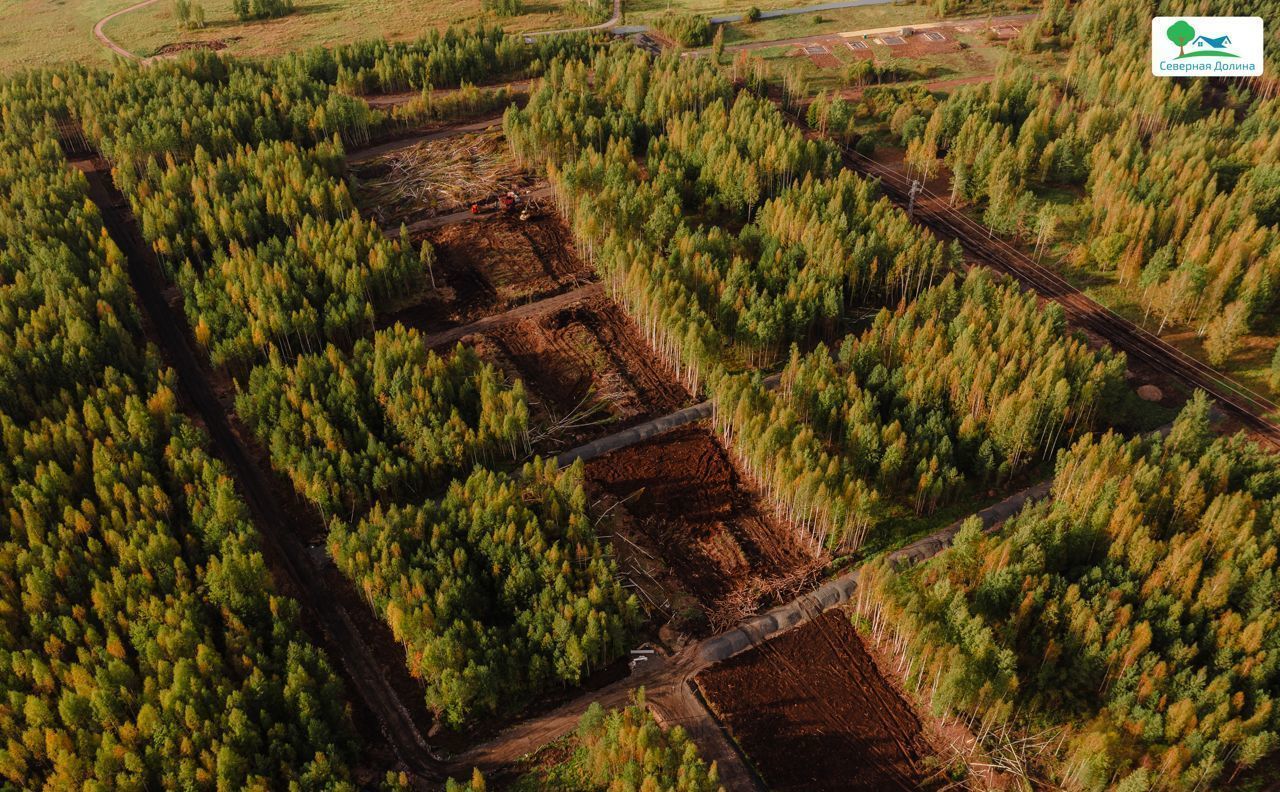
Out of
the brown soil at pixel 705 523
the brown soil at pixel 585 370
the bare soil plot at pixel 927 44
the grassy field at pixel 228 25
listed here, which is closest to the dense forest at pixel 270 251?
the brown soil at pixel 585 370

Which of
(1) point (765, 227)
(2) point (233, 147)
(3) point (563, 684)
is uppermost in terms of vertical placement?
(2) point (233, 147)

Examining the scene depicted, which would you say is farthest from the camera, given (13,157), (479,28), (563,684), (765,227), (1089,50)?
→ (479,28)

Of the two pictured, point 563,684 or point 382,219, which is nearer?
point 563,684

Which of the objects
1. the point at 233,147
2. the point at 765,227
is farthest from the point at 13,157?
the point at 765,227

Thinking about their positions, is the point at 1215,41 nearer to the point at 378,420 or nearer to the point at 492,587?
the point at 378,420

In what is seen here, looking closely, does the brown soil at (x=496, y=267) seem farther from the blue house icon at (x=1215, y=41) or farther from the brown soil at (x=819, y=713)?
the blue house icon at (x=1215, y=41)

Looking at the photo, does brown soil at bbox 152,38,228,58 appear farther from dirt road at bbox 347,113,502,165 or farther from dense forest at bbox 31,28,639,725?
dirt road at bbox 347,113,502,165

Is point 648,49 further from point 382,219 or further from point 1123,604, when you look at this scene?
point 1123,604

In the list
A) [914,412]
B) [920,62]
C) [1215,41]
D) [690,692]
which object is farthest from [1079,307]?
[1215,41]
